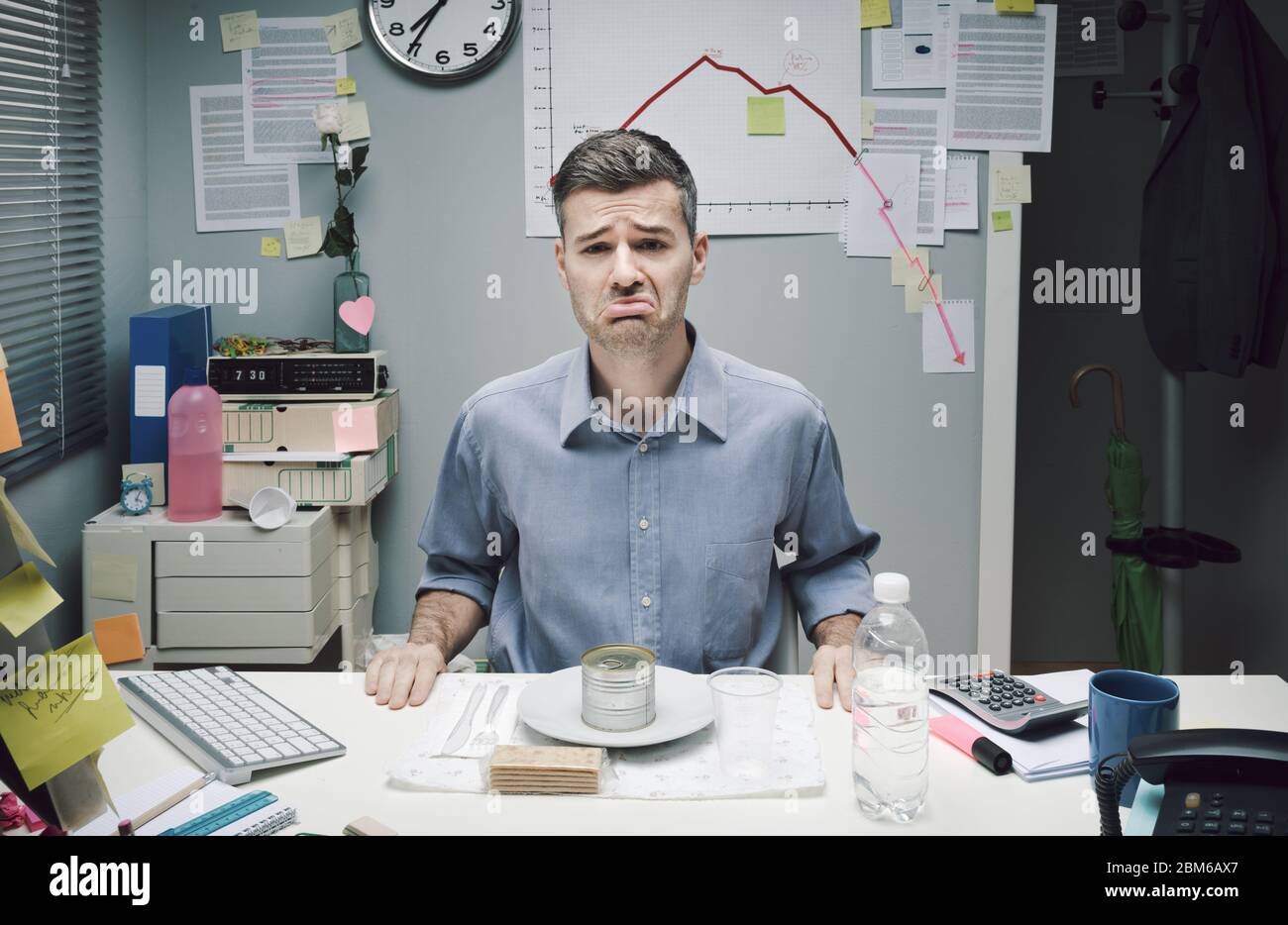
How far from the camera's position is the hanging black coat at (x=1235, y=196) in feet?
8.67

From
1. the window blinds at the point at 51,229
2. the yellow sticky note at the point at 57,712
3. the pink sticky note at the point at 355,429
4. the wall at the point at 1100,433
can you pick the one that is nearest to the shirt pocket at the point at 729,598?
the yellow sticky note at the point at 57,712

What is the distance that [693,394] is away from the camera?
5.77 ft

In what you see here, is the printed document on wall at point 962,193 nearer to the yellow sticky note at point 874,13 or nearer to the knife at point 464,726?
the yellow sticky note at point 874,13

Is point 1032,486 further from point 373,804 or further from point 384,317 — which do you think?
point 373,804

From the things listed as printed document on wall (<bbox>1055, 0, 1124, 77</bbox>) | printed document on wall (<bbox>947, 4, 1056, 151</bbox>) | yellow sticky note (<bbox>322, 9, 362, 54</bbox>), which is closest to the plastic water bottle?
printed document on wall (<bbox>947, 4, 1056, 151</bbox>)

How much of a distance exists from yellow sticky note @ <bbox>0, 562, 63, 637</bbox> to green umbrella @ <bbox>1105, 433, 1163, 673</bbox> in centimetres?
270

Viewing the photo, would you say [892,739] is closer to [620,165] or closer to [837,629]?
[837,629]

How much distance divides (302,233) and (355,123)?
328mm

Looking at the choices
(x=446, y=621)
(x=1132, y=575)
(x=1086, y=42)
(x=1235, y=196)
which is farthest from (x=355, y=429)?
(x=1086, y=42)

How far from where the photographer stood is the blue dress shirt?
1.70m

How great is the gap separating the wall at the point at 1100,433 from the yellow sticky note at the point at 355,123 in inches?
82.3
